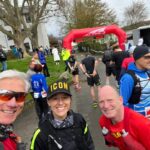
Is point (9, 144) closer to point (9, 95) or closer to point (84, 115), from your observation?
point (9, 95)

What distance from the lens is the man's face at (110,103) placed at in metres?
3.22

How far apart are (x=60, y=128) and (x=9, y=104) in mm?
728

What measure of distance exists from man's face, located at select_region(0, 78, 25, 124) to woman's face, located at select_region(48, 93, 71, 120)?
20.7 inches

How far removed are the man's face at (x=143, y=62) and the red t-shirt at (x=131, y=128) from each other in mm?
1431

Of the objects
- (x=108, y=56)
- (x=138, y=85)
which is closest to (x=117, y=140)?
(x=138, y=85)

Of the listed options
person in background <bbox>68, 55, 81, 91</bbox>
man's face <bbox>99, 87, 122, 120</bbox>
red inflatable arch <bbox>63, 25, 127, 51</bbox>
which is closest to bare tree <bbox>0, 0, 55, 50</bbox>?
red inflatable arch <bbox>63, 25, 127, 51</bbox>

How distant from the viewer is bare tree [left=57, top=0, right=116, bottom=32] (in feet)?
191

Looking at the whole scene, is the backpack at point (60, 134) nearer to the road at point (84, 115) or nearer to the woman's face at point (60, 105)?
the woman's face at point (60, 105)

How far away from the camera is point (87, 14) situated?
5838 centimetres

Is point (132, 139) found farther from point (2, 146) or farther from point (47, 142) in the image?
point (2, 146)

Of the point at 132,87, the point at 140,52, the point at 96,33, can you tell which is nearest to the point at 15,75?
the point at 132,87

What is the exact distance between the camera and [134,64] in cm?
473

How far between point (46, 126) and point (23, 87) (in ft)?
1.85

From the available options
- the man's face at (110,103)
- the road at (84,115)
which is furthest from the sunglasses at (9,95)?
the road at (84,115)
